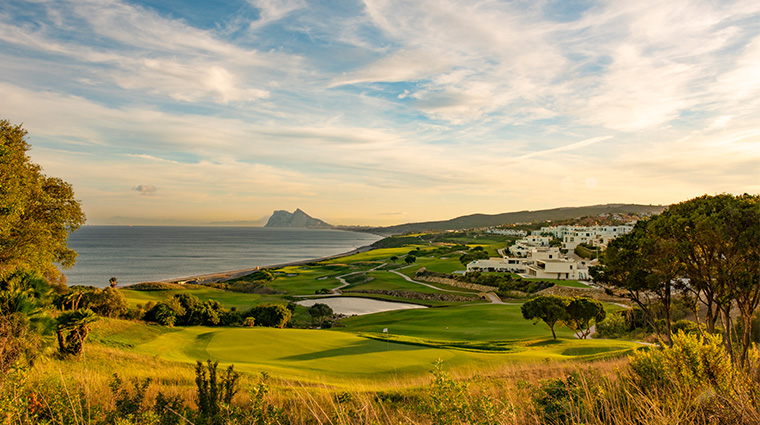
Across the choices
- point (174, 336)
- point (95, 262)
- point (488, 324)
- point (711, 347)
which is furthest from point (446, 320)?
point (95, 262)

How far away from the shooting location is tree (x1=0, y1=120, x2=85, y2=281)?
14.5 meters

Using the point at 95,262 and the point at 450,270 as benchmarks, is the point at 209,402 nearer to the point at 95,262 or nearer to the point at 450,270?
the point at 450,270

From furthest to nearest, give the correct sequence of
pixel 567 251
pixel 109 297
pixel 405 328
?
1. pixel 567 251
2. pixel 405 328
3. pixel 109 297

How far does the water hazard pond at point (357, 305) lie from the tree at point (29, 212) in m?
33.6

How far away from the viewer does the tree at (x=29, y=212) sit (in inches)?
569

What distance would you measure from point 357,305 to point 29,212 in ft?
136

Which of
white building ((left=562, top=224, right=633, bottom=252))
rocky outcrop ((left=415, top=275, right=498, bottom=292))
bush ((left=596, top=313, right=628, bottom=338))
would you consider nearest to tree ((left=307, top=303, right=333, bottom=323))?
bush ((left=596, top=313, right=628, bottom=338))

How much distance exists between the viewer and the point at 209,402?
244 inches

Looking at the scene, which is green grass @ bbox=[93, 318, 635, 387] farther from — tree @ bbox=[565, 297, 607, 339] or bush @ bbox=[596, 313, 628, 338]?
bush @ bbox=[596, 313, 628, 338]

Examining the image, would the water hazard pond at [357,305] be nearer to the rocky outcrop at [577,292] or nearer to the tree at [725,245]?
the rocky outcrop at [577,292]

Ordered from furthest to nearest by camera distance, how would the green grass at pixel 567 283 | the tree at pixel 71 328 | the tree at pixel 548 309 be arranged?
1. the green grass at pixel 567 283
2. the tree at pixel 548 309
3. the tree at pixel 71 328

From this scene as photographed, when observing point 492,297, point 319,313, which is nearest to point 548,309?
point 319,313

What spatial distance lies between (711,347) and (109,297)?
30728mm

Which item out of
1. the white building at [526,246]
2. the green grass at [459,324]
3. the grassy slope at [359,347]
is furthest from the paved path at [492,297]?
the white building at [526,246]
